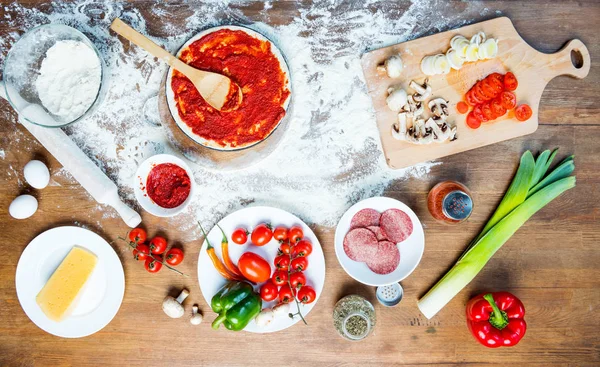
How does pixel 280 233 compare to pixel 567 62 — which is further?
pixel 567 62

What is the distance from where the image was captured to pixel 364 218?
2000 mm

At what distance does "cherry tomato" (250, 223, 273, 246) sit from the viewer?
6.39ft

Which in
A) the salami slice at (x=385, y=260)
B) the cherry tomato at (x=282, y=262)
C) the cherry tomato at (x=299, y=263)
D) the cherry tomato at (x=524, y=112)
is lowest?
the salami slice at (x=385, y=260)

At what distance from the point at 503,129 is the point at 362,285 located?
1002 millimetres

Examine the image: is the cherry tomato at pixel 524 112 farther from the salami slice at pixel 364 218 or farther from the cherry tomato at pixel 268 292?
the cherry tomato at pixel 268 292

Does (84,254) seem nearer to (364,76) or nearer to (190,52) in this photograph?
(190,52)

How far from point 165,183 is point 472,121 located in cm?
144

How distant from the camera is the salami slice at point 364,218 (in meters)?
2.00

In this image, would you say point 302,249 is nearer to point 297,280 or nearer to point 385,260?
point 297,280

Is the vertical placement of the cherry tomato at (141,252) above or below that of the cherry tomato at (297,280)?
above

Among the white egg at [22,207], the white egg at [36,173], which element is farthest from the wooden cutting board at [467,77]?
the white egg at [22,207]

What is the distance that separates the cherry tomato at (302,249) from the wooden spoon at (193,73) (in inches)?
28.8

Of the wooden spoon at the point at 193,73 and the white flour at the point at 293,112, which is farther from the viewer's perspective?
the white flour at the point at 293,112

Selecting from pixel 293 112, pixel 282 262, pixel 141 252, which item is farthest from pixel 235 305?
pixel 293 112
